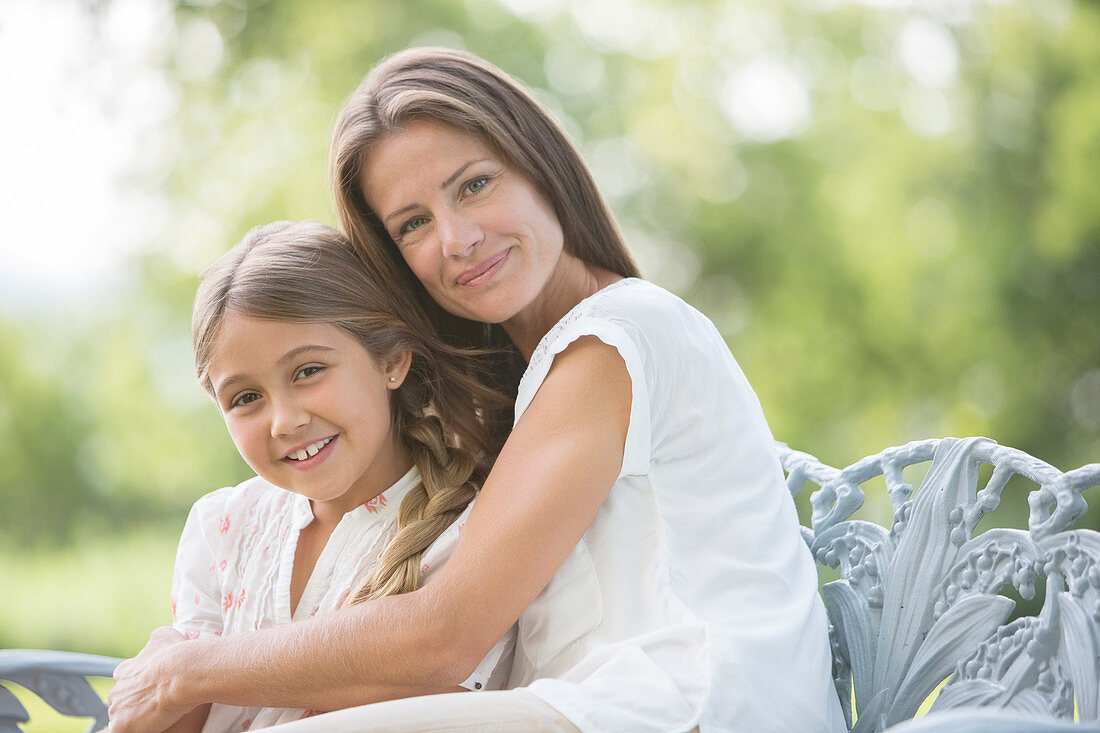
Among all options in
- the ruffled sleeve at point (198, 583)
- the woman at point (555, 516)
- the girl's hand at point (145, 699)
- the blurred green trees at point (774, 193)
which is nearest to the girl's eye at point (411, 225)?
the woman at point (555, 516)

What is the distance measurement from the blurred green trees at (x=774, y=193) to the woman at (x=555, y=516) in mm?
3790

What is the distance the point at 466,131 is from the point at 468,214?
0.13m

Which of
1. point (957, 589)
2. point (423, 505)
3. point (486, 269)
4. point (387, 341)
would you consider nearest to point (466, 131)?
point (486, 269)

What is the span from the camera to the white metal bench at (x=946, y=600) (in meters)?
1.36

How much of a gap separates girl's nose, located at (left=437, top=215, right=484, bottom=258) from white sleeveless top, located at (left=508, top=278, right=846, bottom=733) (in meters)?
0.20

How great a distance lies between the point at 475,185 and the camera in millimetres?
1692

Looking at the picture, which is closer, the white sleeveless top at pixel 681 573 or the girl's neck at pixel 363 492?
the white sleeveless top at pixel 681 573


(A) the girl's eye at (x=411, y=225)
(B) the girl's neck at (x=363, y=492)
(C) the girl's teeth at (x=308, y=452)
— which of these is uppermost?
(A) the girl's eye at (x=411, y=225)

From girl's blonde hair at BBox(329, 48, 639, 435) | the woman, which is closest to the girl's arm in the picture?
the woman

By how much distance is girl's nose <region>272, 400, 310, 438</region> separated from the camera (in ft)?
5.32

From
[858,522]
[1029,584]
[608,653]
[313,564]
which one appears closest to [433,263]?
[313,564]

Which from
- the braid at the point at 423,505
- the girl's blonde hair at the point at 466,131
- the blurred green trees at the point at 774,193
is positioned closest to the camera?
the braid at the point at 423,505

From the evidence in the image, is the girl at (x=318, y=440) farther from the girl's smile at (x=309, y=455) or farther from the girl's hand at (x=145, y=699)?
the girl's hand at (x=145, y=699)

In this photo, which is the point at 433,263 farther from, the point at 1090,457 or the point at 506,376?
the point at 1090,457
